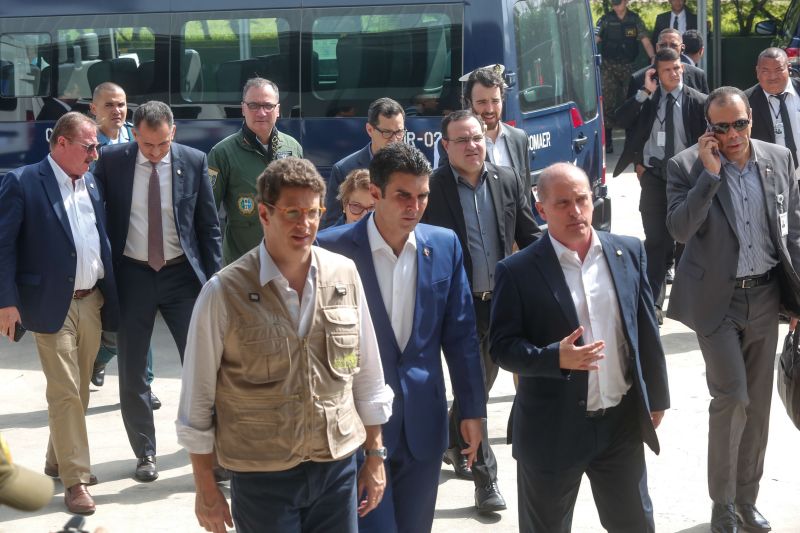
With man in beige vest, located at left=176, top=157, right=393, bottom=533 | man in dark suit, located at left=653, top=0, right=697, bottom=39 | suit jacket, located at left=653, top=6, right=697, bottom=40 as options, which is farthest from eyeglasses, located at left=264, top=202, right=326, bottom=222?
suit jacket, located at left=653, top=6, right=697, bottom=40

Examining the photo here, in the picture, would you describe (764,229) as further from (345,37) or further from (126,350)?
(345,37)

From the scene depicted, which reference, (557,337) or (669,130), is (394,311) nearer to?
(557,337)

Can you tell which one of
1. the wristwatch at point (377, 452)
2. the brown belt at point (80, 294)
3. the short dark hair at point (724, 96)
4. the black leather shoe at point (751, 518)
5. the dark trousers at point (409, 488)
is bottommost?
the black leather shoe at point (751, 518)

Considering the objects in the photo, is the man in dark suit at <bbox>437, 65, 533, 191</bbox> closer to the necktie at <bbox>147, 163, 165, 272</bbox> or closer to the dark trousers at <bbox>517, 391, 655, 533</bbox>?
the necktie at <bbox>147, 163, 165, 272</bbox>

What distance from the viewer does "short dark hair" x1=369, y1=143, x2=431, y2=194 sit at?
4672 millimetres

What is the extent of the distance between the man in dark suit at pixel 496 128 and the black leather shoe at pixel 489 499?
1837 mm

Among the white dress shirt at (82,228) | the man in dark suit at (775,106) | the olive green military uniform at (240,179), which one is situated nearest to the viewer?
the white dress shirt at (82,228)

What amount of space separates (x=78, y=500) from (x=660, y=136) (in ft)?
18.2

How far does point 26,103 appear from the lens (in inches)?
453

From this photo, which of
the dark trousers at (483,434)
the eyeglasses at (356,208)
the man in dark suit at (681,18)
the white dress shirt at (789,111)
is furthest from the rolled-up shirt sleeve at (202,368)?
the man in dark suit at (681,18)

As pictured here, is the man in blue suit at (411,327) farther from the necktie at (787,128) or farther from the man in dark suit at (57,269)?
the necktie at (787,128)

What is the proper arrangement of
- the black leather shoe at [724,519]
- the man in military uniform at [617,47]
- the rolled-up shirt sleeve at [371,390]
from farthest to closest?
the man in military uniform at [617,47]
the black leather shoe at [724,519]
the rolled-up shirt sleeve at [371,390]

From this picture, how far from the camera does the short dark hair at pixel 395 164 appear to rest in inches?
184

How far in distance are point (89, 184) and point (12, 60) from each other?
529 cm
